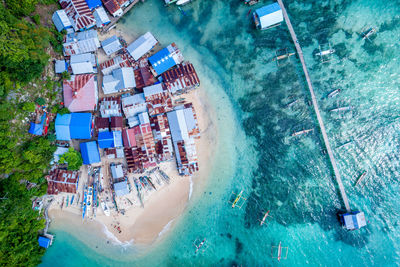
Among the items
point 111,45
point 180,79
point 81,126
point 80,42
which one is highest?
point 80,42

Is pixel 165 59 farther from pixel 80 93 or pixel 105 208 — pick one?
pixel 105 208

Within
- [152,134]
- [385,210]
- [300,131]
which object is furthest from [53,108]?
[385,210]

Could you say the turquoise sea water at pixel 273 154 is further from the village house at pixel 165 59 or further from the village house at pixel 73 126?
the village house at pixel 73 126

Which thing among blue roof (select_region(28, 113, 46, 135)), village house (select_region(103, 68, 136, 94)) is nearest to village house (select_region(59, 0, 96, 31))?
village house (select_region(103, 68, 136, 94))

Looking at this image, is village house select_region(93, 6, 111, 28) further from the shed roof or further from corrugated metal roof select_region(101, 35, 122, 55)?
the shed roof

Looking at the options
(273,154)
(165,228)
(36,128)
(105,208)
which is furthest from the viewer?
(165,228)

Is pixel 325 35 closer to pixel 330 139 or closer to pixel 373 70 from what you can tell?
pixel 373 70

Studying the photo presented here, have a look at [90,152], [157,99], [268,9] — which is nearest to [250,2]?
[268,9]
